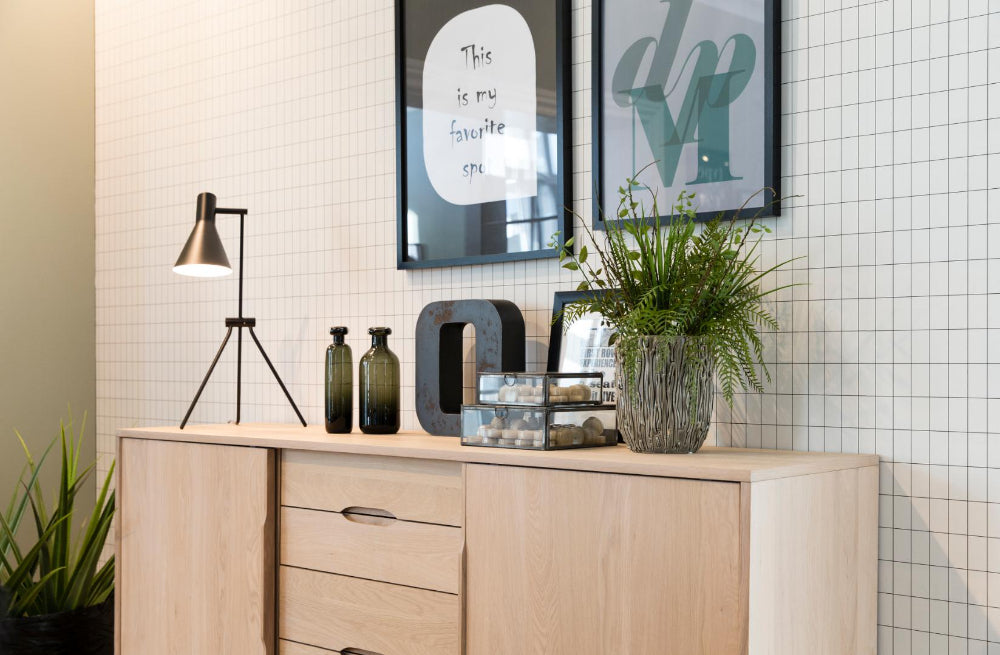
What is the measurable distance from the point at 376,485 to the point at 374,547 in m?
0.11

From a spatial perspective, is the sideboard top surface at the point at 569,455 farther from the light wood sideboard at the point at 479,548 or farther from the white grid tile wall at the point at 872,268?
the white grid tile wall at the point at 872,268

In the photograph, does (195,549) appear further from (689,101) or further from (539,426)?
(689,101)

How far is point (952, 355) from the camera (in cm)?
150

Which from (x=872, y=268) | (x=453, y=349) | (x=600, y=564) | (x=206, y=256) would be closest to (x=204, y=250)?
(x=206, y=256)

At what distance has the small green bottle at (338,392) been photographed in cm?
200

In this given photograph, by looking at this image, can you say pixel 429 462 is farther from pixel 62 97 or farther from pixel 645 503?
pixel 62 97

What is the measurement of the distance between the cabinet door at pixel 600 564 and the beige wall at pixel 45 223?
5.63 feet

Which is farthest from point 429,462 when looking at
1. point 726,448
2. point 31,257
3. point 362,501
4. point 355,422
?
point 31,257

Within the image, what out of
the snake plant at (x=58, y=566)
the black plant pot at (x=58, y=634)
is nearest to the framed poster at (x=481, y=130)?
the snake plant at (x=58, y=566)

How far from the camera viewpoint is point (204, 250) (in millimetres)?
2152

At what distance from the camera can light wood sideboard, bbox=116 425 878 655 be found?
51.2 inches

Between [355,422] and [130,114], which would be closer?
[355,422]

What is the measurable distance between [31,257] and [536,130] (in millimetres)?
1586

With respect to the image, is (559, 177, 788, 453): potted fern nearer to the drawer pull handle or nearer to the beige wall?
the drawer pull handle
